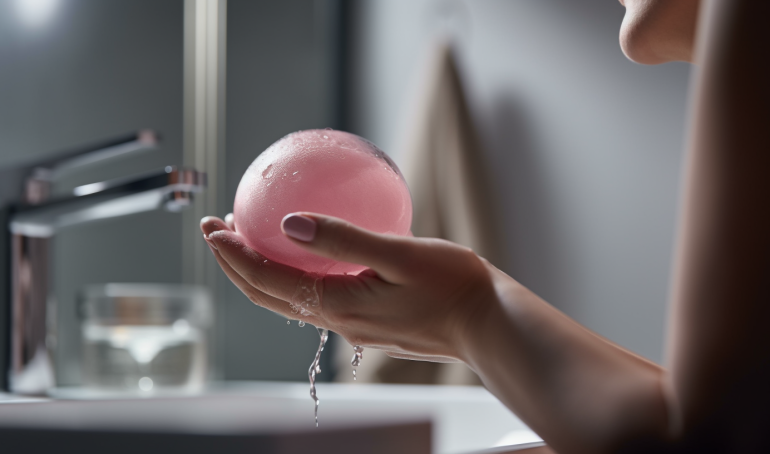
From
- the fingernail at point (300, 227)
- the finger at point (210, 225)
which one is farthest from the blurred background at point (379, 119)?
the fingernail at point (300, 227)

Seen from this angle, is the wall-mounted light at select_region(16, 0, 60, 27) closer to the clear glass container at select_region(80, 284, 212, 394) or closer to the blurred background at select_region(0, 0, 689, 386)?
the blurred background at select_region(0, 0, 689, 386)

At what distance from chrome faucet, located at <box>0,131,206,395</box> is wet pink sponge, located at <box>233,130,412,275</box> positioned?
0.31 meters

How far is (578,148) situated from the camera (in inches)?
41.1

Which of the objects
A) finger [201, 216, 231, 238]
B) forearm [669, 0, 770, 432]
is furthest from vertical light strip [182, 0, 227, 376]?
forearm [669, 0, 770, 432]

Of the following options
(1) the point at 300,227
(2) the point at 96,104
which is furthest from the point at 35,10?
(1) the point at 300,227

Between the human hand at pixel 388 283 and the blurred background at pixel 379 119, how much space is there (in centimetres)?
50

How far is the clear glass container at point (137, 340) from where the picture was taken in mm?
875

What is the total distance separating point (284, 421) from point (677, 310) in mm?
594

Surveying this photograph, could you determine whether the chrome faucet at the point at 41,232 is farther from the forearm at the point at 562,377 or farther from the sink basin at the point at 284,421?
the forearm at the point at 562,377

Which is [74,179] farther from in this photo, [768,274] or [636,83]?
[768,274]

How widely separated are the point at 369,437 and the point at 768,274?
0.97ft

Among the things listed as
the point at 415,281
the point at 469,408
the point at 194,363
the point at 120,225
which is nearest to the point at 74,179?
the point at 120,225

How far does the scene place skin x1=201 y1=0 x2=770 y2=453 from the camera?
0.30m

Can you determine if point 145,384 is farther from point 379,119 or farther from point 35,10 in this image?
point 379,119
